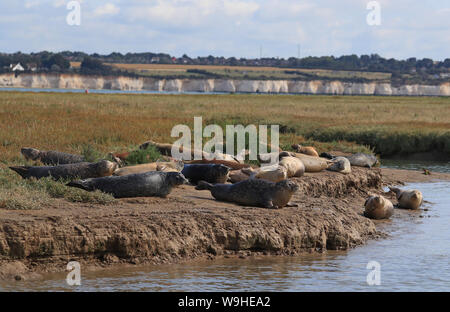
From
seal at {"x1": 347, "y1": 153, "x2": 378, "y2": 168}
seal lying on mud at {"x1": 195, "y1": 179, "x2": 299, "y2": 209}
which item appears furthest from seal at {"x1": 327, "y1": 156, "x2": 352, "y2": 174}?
seal lying on mud at {"x1": 195, "y1": 179, "x2": 299, "y2": 209}

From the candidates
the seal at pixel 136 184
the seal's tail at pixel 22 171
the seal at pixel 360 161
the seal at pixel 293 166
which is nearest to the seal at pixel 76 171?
the seal's tail at pixel 22 171

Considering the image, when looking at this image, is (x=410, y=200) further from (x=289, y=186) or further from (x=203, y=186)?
(x=203, y=186)

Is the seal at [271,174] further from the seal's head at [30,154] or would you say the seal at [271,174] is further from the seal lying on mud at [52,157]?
the seal's head at [30,154]

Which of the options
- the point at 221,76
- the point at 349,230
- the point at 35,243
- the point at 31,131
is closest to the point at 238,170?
the point at 349,230

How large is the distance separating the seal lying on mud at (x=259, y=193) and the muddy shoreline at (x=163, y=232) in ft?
0.68

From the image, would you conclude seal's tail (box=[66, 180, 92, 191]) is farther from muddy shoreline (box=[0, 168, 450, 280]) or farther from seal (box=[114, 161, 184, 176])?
seal (box=[114, 161, 184, 176])

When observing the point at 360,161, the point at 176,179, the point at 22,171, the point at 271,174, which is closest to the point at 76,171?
the point at 22,171

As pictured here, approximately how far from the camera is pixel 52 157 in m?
15.2

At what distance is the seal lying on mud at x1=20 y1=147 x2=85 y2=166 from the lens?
1493 centimetres

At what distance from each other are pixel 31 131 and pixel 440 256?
14171 mm

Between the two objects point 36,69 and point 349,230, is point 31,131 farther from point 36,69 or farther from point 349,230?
point 36,69

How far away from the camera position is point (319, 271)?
964 centimetres

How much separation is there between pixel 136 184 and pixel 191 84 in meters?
174

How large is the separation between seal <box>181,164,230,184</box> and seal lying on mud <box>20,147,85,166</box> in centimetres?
279
